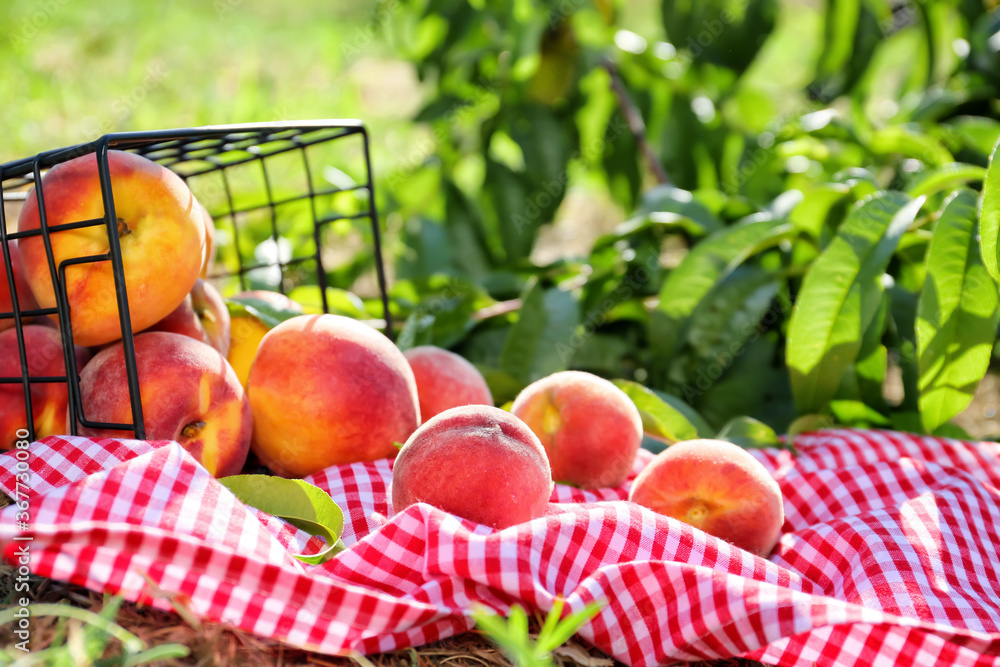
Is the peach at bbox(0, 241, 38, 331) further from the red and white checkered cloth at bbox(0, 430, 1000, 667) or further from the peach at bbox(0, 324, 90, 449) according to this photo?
the red and white checkered cloth at bbox(0, 430, 1000, 667)

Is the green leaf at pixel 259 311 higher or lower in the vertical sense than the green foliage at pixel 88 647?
higher

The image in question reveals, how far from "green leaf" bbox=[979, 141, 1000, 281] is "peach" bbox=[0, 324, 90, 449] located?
94 centimetres

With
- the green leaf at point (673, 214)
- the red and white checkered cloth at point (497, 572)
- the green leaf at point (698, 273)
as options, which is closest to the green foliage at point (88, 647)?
the red and white checkered cloth at point (497, 572)

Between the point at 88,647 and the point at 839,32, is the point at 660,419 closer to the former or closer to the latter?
the point at 88,647

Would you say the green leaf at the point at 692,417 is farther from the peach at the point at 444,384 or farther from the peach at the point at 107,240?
the peach at the point at 107,240

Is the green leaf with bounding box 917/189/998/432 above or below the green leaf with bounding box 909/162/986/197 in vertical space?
below

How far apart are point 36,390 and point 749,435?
81 cm

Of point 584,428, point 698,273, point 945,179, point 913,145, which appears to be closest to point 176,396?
point 584,428

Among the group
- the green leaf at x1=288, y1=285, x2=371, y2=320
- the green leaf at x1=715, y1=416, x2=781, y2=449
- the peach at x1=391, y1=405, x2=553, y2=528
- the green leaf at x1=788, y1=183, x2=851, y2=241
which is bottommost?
the green leaf at x1=715, y1=416, x2=781, y2=449

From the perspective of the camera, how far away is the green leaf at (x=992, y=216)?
0.81 meters

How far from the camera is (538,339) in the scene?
1.19 meters

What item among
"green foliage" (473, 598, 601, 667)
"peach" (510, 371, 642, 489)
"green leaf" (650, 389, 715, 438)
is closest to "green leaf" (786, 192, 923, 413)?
"green leaf" (650, 389, 715, 438)

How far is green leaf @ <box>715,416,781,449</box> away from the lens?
0.99 metres

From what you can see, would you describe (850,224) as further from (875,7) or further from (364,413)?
(875,7)
